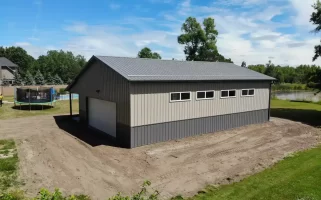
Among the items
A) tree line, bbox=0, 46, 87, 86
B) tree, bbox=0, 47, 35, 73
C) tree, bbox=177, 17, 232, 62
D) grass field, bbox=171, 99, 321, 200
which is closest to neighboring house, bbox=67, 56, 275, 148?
grass field, bbox=171, 99, 321, 200

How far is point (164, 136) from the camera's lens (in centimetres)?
1460

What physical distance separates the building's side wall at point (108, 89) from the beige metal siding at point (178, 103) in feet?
1.97

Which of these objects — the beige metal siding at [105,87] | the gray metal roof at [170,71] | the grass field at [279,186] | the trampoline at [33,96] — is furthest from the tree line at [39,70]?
the grass field at [279,186]

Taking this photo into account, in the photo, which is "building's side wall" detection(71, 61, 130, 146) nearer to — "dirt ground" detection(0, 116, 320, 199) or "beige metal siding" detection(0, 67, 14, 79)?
"dirt ground" detection(0, 116, 320, 199)

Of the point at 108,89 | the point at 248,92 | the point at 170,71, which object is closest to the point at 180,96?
the point at 170,71

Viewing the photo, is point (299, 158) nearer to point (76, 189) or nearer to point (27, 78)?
point (76, 189)

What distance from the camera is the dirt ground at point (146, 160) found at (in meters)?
9.23

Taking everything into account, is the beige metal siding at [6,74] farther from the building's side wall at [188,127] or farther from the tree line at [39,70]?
the building's side wall at [188,127]

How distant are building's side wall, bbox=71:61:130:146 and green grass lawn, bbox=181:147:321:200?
247 inches

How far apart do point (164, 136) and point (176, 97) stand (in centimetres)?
241

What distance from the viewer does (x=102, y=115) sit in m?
16.5

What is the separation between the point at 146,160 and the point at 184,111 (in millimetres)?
4697

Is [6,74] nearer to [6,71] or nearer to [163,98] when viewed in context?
[6,71]

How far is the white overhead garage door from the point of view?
15.2 meters
